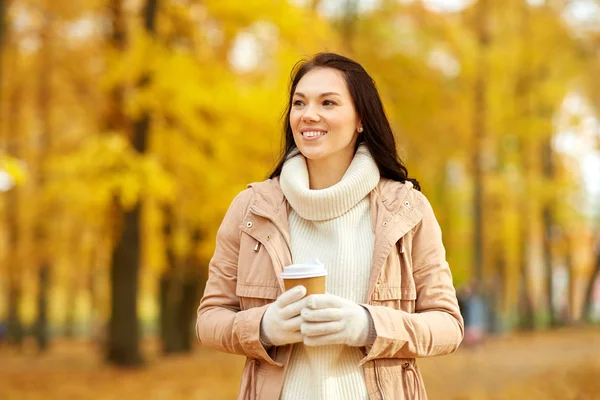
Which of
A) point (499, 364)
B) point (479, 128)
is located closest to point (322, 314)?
point (499, 364)

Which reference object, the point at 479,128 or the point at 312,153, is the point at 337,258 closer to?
the point at 312,153

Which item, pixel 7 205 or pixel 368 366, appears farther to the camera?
pixel 7 205

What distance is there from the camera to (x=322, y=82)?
8.67 feet

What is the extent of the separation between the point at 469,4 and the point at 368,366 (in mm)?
19124

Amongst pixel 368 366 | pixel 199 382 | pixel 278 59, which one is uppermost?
pixel 278 59

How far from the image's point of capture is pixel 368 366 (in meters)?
2.51

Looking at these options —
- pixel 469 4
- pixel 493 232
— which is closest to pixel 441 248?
pixel 469 4

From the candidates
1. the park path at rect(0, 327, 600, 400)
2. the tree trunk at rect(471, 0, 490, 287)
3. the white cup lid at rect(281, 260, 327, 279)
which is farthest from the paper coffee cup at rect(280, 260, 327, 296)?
the tree trunk at rect(471, 0, 490, 287)

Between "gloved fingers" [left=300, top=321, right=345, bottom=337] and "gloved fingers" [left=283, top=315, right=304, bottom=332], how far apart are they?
23 millimetres

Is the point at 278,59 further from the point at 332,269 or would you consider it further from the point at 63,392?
the point at 332,269

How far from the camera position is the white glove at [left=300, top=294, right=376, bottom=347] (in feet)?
7.47

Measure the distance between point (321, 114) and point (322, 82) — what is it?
11 cm

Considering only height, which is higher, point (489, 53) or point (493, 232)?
point (489, 53)

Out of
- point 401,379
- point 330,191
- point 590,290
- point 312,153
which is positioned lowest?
point 590,290
